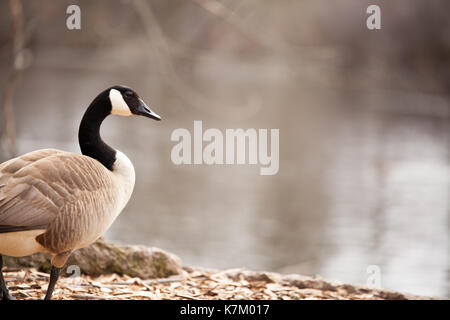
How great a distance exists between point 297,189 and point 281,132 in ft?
27.7

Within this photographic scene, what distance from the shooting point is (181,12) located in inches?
582

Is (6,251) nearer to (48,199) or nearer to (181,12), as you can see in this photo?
(48,199)

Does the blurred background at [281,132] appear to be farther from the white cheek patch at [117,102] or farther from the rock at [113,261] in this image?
the white cheek patch at [117,102]

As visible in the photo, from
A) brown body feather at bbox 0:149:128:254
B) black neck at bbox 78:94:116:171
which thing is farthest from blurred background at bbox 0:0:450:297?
brown body feather at bbox 0:149:128:254

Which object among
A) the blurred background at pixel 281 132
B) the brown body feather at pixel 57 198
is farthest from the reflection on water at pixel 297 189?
the brown body feather at pixel 57 198

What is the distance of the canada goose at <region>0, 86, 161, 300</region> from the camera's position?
9.50ft

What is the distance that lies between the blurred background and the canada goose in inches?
57.5

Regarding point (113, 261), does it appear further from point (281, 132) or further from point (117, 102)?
point (281, 132)

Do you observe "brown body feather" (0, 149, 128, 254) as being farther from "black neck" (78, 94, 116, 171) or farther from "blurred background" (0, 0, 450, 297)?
"blurred background" (0, 0, 450, 297)

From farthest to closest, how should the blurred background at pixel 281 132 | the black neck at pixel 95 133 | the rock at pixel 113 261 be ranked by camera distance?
the blurred background at pixel 281 132 < the rock at pixel 113 261 < the black neck at pixel 95 133

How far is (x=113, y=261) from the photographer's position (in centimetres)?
406

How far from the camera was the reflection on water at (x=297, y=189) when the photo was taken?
38.1 feet

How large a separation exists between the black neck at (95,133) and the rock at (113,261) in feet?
2.90

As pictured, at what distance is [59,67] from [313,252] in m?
24.9
